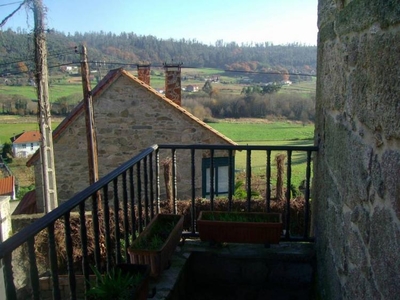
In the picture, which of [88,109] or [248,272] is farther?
[88,109]

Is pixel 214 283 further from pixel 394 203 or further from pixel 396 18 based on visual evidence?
pixel 396 18

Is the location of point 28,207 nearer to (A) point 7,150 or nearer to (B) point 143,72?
(B) point 143,72

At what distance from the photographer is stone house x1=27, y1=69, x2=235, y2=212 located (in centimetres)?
1121

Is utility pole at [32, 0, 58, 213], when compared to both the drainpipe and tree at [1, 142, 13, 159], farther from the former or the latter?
tree at [1, 142, 13, 159]

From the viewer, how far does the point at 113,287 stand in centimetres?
202

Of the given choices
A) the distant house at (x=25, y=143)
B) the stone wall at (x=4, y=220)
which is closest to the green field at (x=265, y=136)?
the distant house at (x=25, y=143)

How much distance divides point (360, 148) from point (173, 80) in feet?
38.8

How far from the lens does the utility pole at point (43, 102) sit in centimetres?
949

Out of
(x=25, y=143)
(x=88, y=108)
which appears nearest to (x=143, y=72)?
(x=88, y=108)

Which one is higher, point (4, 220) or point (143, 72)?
point (143, 72)

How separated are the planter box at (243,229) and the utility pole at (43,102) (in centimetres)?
769

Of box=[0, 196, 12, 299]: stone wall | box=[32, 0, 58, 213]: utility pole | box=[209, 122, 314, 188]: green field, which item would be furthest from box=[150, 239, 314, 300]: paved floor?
box=[209, 122, 314, 188]: green field

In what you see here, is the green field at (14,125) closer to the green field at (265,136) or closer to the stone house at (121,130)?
the green field at (265,136)

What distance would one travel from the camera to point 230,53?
44312 millimetres
